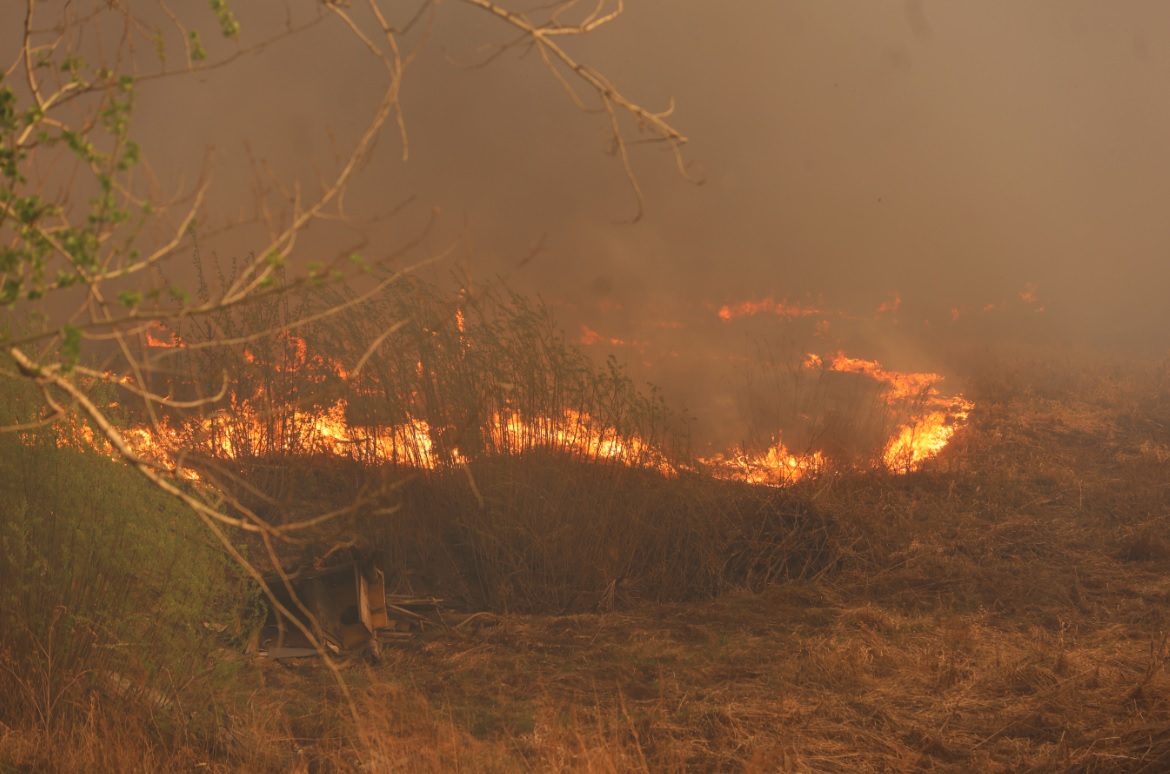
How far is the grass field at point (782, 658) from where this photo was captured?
13.9 feet

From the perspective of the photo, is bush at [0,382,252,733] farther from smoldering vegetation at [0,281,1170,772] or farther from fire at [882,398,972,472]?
fire at [882,398,972,472]

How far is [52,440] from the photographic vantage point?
15.0 feet

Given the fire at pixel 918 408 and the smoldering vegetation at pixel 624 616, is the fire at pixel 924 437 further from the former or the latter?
the smoldering vegetation at pixel 624 616

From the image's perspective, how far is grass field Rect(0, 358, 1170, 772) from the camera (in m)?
4.22

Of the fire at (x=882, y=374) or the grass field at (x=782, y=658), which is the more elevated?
the fire at (x=882, y=374)

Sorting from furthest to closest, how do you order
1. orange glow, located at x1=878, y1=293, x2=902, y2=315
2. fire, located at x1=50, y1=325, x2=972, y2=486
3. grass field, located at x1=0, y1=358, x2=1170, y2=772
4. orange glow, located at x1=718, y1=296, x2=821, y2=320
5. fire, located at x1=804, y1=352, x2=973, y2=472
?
orange glow, located at x1=878, y1=293, x2=902, y2=315
orange glow, located at x1=718, y1=296, x2=821, y2=320
fire, located at x1=804, y1=352, x2=973, y2=472
fire, located at x1=50, y1=325, x2=972, y2=486
grass field, located at x1=0, y1=358, x2=1170, y2=772

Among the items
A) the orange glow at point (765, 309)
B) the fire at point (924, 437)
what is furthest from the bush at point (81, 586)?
the orange glow at point (765, 309)

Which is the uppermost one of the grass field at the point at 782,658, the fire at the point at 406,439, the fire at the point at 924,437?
the fire at the point at 924,437

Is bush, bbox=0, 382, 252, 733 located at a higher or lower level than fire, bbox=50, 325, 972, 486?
lower

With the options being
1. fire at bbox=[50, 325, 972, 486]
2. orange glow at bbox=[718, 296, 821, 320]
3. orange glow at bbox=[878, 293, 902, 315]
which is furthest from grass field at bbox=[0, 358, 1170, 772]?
orange glow at bbox=[878, 293, 902, 315]

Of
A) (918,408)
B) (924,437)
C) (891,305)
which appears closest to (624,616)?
(924,437)

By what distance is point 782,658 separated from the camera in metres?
5.71

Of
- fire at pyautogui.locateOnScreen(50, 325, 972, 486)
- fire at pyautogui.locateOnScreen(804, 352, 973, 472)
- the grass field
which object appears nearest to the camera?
the grass field

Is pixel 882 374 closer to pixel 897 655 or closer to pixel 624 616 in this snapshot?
pixel 624 616
